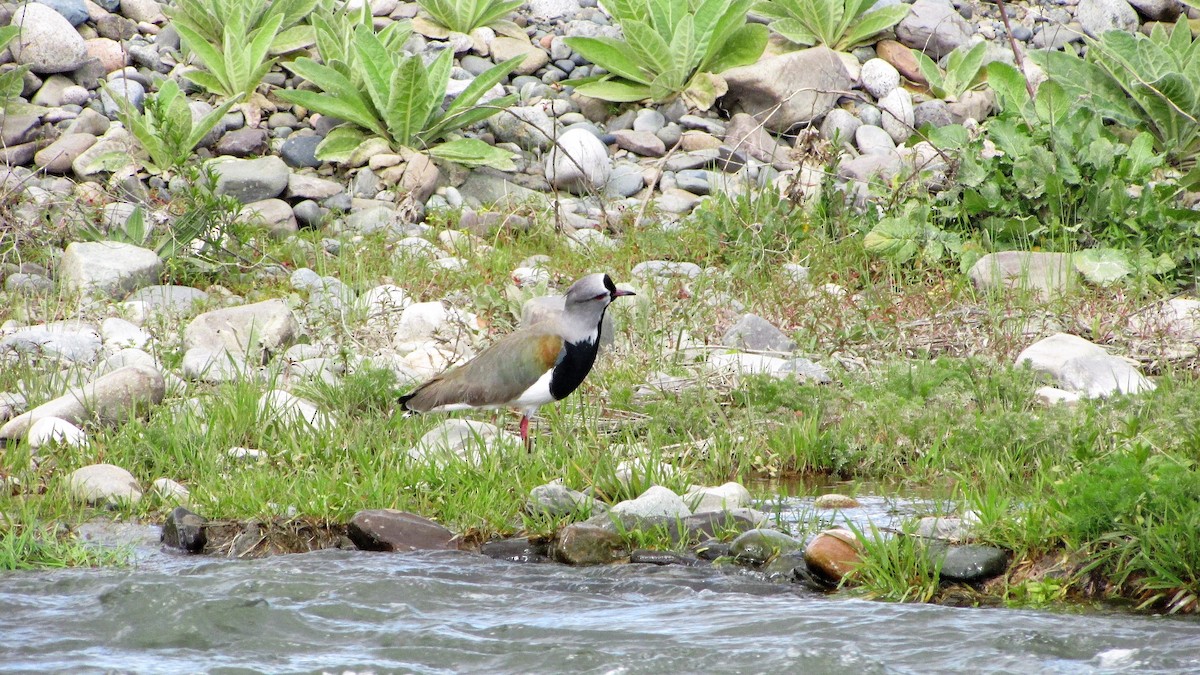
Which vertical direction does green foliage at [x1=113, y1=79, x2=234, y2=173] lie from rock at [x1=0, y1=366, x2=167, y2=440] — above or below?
above

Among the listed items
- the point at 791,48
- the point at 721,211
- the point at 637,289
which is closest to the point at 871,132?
the point at 791,48

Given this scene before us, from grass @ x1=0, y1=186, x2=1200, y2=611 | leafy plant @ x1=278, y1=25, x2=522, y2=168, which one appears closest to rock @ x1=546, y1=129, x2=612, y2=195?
leafy plant @ x1=278, y1=25, x2=522, y2=168

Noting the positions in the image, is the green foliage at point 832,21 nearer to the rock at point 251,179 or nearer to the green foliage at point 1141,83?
the green foliage at point 1141,83

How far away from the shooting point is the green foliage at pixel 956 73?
10750 millimetres

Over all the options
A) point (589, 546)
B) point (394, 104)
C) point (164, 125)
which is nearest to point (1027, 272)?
Answer: point (589, 546)

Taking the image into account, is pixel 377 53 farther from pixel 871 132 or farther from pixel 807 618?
pixel 807 618

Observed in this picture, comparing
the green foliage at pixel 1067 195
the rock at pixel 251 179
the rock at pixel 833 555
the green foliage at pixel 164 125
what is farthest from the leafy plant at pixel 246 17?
the rock at pixel 833 555

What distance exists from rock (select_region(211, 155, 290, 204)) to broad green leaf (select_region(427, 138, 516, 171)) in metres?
1.06

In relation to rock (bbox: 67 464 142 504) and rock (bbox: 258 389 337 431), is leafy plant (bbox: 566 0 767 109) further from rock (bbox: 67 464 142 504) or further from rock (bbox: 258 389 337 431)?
rock (bbox: 67 464 142 504)

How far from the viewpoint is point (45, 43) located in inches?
407

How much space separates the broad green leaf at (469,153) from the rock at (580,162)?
1.31 feet

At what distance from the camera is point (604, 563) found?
5102 mm

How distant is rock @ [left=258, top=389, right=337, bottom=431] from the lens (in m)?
6.20

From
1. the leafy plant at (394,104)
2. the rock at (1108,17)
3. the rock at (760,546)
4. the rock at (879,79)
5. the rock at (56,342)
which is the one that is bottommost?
the rock at (760,546)
